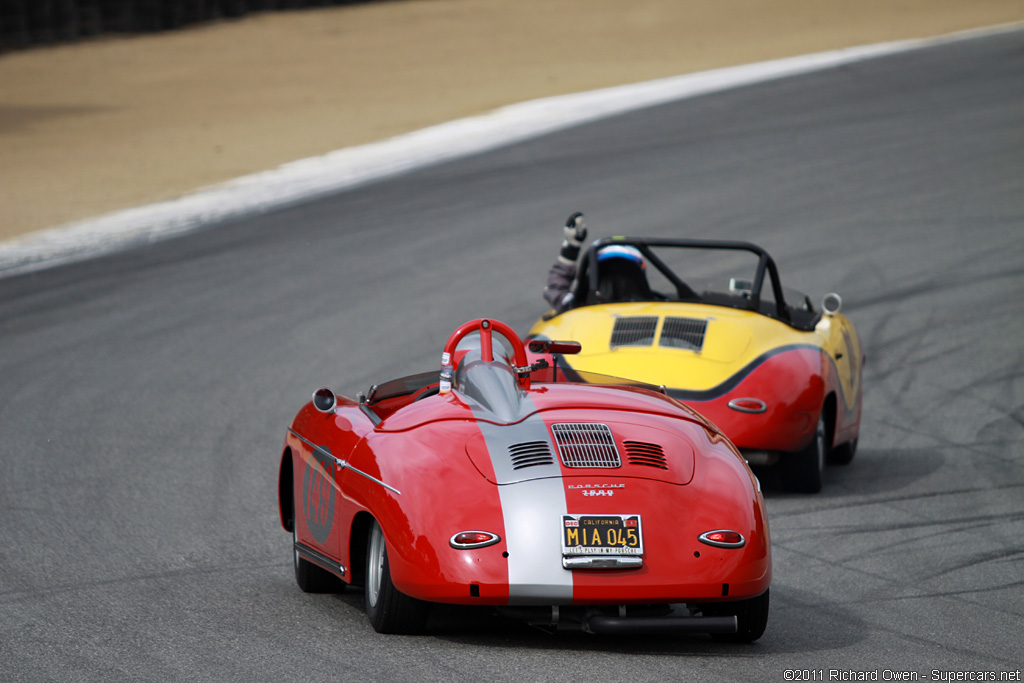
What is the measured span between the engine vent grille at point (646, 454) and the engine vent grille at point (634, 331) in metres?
3.35

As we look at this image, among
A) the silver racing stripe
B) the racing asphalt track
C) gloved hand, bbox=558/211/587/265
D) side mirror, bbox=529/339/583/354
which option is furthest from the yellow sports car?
the silver racing stripe

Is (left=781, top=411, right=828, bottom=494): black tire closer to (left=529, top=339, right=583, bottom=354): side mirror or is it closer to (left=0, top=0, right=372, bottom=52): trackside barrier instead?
(left=529, top=339, right=583, bottom=354): side mirror

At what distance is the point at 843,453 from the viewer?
32.5 feet

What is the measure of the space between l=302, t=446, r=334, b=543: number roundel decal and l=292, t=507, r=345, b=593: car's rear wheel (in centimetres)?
19

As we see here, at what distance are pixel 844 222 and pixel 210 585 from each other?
549 inches

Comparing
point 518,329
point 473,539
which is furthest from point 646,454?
point 518,329

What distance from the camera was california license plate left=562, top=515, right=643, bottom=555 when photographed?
17.0ft

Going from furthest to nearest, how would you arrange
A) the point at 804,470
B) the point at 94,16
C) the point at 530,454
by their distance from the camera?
the point at 94,16 < the point at 804,470 < the point at 530,454

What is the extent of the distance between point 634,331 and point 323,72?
26.6 m

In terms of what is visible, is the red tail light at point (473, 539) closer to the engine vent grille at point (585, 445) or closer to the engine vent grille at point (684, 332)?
the engine vent grille at point (585, 445)

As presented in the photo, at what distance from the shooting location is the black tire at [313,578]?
642 cm

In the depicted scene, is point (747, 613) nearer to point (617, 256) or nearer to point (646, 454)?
point (646, 454)

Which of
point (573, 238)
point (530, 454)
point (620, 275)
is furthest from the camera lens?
point (573, 238)

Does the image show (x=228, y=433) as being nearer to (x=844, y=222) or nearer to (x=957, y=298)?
(x=957, y=298)
